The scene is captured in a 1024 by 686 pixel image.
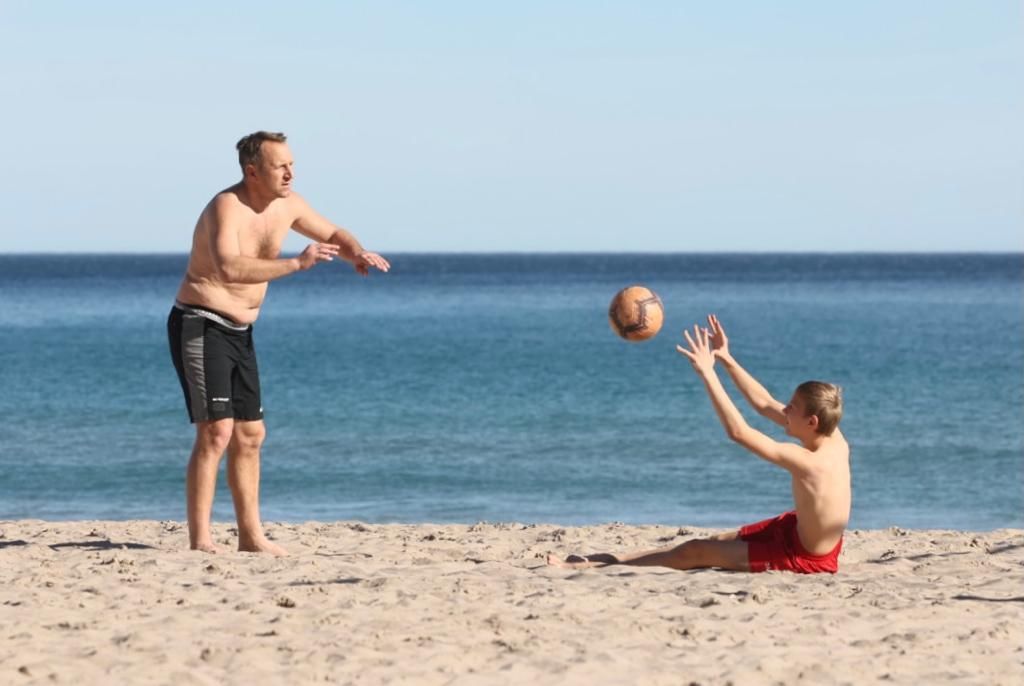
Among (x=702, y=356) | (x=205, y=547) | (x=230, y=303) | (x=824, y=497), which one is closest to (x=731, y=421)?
(x=702, y=356)

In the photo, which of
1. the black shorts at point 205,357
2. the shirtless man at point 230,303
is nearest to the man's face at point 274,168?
the shirtless man at point 230,303

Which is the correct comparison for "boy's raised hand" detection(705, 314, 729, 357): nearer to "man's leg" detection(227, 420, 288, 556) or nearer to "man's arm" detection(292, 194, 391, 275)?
"man's arm" detection(292, 194, 391, 275)

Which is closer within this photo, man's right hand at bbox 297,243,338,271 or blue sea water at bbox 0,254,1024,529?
man's right hand at bbox 297,243,338,271

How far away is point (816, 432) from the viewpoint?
7.13 m

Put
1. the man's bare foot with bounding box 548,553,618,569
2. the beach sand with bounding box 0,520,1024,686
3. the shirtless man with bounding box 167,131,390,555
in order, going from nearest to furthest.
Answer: the beach sand with bounding box 0,520,1024,686, the man's bare foot with bounding box 548,553,618,569, the shirtless man with bounding box 167,131,390,555

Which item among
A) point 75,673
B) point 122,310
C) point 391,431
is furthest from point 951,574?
point 122,310

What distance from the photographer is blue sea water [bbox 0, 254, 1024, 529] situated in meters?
14.8

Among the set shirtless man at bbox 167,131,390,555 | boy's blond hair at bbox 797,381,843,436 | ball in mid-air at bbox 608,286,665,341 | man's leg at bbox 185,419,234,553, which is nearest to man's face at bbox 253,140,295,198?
shirtless man at bbox 167,131,390,555

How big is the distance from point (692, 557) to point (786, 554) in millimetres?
462

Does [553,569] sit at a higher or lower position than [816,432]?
lower

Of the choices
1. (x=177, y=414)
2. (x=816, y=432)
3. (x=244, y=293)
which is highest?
(x=244, y=293)

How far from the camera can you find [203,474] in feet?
25.8

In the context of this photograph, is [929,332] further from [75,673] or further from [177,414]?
[75,673]

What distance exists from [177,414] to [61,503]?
9394mm
